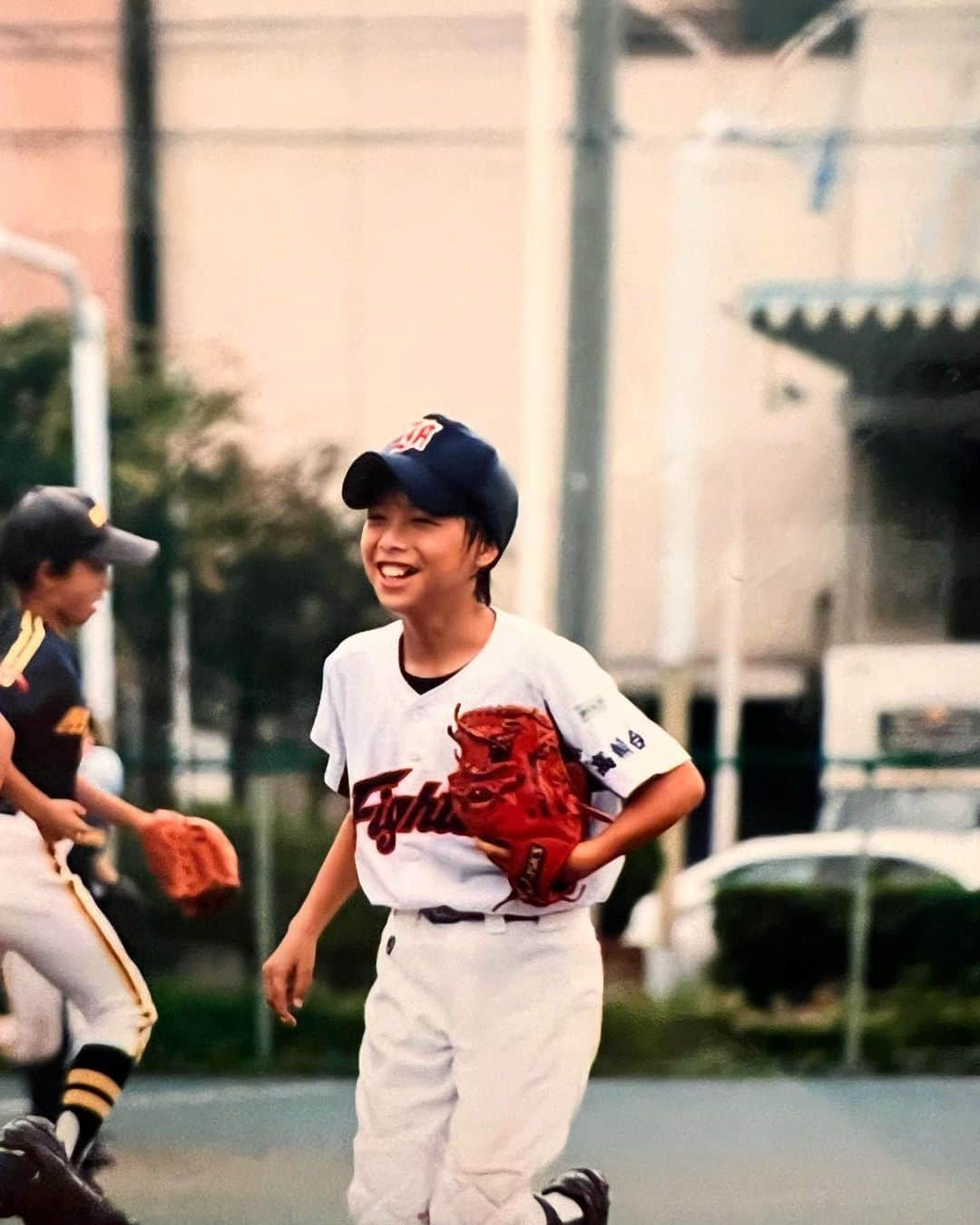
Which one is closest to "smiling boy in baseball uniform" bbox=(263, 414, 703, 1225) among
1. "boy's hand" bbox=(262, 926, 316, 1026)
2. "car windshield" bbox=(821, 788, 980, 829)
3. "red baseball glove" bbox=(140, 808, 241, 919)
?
"boy's hand" bbox=(262, 926, 316, 1026)

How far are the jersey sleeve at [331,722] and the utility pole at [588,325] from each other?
876 mm

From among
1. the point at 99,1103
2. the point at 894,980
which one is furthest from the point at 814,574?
the point at 99,1103

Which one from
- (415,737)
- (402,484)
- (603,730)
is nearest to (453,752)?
(415,737)

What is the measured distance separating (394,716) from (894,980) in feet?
6.04

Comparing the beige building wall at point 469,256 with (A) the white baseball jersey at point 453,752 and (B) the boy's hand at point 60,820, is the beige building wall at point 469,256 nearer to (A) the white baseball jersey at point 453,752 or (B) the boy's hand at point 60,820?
(A) the white baseball jersey at point 453,752

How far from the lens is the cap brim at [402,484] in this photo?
201cm

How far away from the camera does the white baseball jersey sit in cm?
203

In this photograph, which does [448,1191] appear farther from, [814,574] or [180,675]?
[814,574]

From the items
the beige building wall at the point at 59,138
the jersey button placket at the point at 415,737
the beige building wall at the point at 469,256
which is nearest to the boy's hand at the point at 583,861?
the jersey button placket at the point at 415,737

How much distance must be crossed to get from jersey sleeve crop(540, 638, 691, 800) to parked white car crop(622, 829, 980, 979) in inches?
46.3

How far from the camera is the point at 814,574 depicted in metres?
A: 3.06

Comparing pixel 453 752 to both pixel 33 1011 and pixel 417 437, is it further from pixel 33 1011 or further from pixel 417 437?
pixel 33 1011

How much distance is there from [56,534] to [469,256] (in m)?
1.16

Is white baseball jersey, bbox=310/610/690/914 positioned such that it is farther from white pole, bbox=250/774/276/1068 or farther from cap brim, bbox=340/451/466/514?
white pole, bbox=250/774/276/1068
